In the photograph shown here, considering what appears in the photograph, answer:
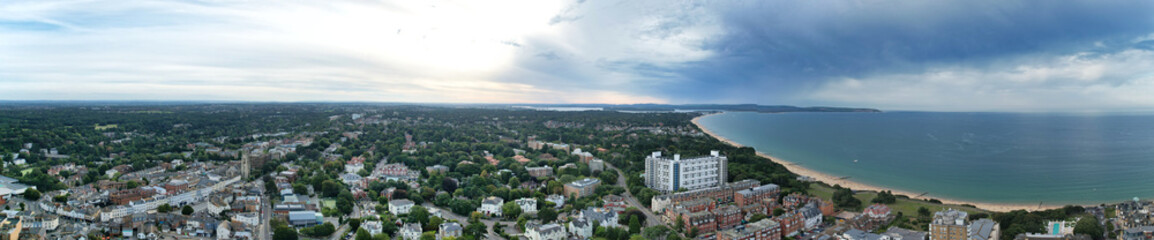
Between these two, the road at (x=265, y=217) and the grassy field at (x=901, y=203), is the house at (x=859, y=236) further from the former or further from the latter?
the road at (x=265, y=217)

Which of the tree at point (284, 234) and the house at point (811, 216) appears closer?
the tree at point (284, 234)

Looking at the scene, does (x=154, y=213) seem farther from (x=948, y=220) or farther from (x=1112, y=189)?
(x=1112, y=189)

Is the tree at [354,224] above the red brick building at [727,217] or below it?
below

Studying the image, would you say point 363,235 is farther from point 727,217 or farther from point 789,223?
point 789,223

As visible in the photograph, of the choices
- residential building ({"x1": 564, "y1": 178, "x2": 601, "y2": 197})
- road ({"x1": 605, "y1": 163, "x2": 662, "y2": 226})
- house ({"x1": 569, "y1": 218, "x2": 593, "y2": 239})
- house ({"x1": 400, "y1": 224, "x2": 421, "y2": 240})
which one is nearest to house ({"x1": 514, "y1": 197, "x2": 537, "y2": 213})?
residential building ({"x1": 564, "y1": 178, "x2": 601, "y2": 197})

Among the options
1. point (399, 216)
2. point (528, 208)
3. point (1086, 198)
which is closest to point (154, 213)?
point (399, 216)

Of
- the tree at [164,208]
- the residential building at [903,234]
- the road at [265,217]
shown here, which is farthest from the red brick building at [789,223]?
the tree at [164,208]

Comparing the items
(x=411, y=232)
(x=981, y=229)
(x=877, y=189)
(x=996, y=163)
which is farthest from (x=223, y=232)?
(x=996, y=163)
